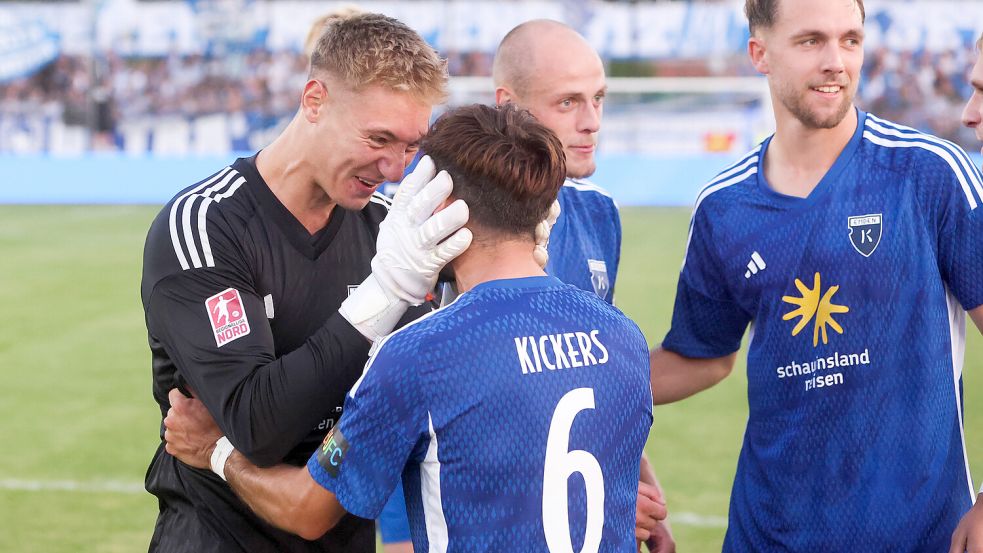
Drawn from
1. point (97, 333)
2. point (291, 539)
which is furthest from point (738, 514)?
point (97, 333)

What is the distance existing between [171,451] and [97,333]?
7.66m

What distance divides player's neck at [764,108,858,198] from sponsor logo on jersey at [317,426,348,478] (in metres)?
1.70

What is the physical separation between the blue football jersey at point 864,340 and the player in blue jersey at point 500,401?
1.04 m

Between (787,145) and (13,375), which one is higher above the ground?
(787,145)

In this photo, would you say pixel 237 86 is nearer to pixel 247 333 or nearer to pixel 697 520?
pixel 697 520

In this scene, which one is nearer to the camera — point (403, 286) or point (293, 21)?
point (403, 286)

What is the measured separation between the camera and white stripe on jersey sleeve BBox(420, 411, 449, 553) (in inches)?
90.9

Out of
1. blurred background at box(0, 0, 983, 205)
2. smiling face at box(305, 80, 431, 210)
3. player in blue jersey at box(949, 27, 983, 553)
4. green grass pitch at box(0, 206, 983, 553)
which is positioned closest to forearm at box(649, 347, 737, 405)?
player in blue jersey at box(949, 27, 983, 553)

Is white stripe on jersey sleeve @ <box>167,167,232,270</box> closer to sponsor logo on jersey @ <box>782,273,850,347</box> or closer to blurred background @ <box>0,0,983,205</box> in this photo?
sponsor logo on jersey @ <box>782,273,850,347</box>

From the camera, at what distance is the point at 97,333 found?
1002cm

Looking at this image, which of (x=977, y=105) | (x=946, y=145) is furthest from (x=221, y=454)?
(x=977, y=105)

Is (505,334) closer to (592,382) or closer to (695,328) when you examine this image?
(592,382)

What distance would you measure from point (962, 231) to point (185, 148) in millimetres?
20707

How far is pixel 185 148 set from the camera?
22.4 meters
